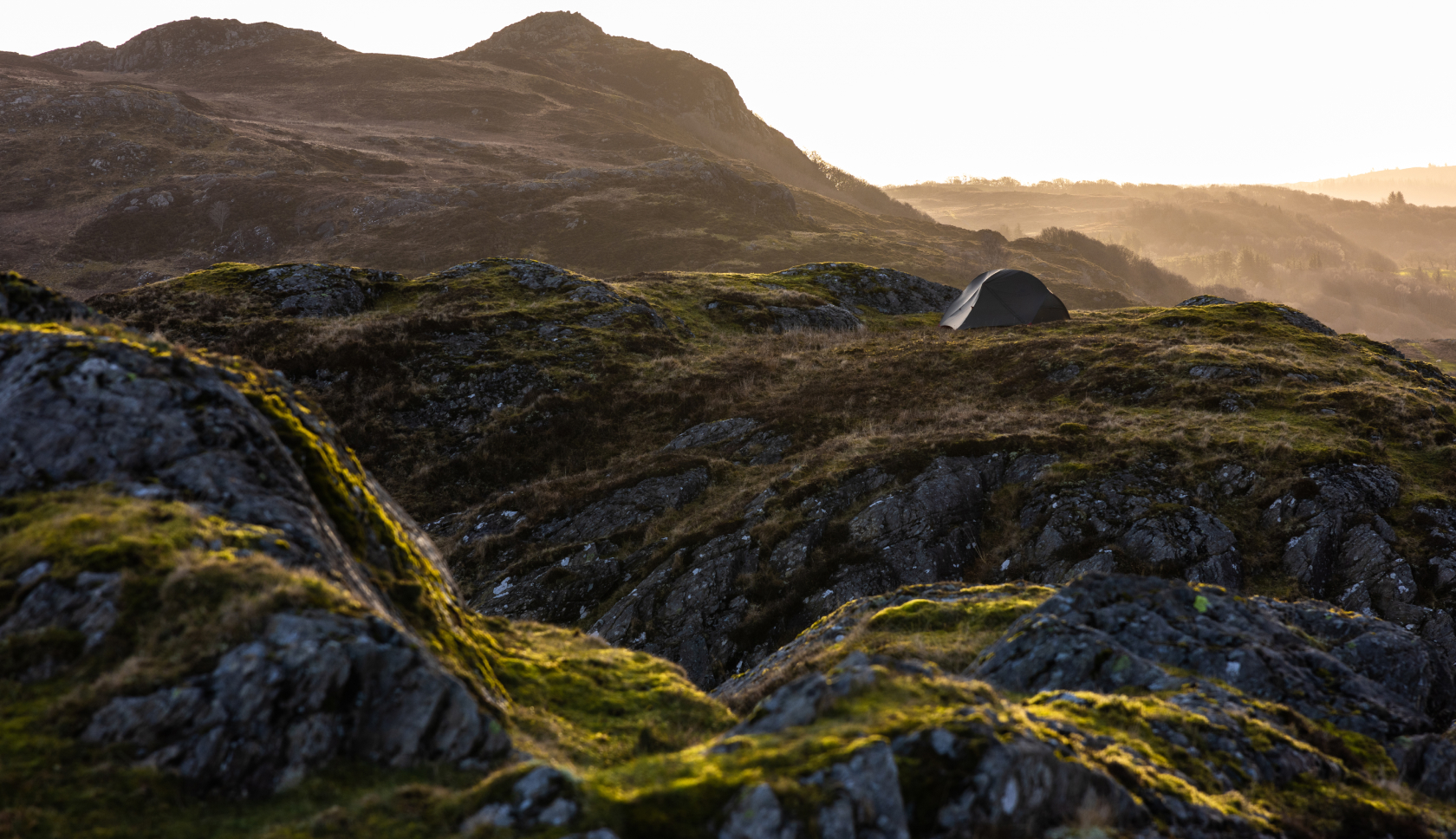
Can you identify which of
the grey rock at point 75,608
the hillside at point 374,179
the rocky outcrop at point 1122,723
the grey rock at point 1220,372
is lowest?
the rocky outcrop at point 1122,723

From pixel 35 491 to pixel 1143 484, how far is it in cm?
2374

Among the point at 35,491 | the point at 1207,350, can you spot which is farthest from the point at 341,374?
the point at 1207,350

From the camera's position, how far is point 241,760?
19.8 feet

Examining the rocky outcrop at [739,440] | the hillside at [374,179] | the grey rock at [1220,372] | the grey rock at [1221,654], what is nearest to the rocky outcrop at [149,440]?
the grey rock at [1221,654]

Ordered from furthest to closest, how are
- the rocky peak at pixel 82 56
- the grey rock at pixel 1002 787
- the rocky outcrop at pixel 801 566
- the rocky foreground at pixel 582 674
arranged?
1. the rocky peak at pixel 82 56
2. the rocky outcrop at pixel 801 566
3. the grey rock at pixel 1002 787
4. the rocky foreground at pixel 582 674

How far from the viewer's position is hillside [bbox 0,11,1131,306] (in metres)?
78.6

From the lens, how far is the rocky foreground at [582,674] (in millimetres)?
5906

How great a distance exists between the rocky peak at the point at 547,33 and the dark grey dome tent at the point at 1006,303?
174011 millimetres

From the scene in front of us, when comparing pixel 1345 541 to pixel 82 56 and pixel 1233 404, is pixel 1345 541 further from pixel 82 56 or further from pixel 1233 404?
pixel 82 56

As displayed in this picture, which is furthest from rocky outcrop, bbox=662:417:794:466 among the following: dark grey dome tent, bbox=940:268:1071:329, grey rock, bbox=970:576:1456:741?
dark grey dome tent, bbox=940:268:1071:329

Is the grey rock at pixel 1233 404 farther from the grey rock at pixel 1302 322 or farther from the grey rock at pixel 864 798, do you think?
the grey rock at pixel 864 798

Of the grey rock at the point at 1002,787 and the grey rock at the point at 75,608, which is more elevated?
the grey rock at the point at 75,608

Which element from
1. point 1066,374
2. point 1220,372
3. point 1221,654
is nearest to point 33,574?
point 1221,654

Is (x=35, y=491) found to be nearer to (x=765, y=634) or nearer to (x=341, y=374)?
(x=765, y=634)
